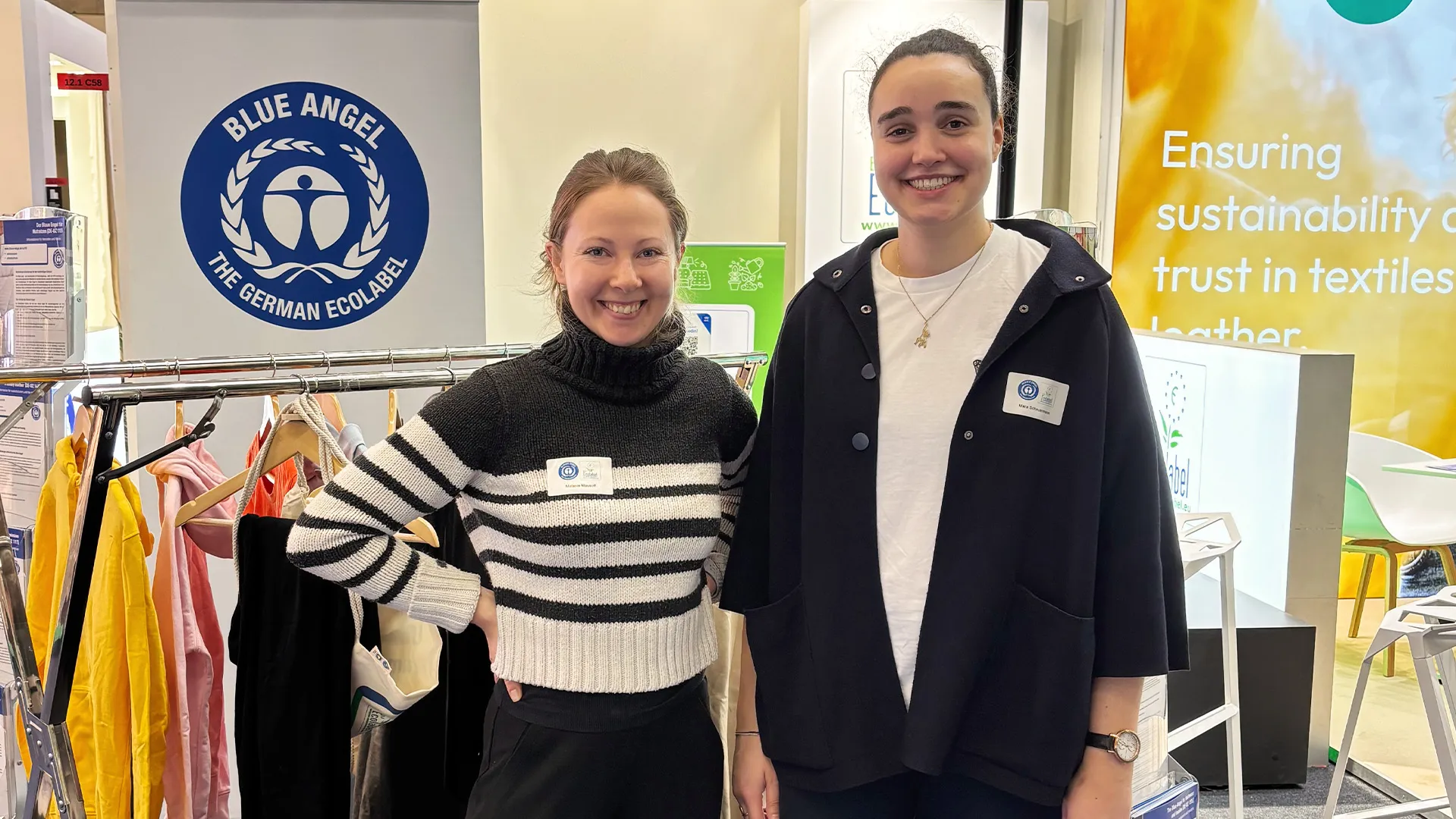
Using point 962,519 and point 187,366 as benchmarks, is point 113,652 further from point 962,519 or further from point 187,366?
point 962,519

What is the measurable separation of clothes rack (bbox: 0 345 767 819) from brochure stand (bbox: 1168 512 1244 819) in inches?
70.2

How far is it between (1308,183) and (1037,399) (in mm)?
4275

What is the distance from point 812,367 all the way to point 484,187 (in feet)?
13.3

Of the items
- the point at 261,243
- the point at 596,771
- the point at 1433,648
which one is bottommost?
the point at 1433,648

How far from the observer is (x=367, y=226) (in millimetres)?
2957

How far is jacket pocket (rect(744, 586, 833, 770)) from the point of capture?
135cm

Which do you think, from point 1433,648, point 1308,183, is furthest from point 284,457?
point 1308,183

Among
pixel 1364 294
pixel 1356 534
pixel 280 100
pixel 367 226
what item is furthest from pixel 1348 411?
pixel 280 100

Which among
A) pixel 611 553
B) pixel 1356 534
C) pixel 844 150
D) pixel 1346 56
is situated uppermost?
pixel 1346 56

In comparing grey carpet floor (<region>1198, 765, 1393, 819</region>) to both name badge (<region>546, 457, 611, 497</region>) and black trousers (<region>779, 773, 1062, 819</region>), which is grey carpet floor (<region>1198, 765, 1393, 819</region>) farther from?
name badge (<region>546, 457, 611, 497</region>)

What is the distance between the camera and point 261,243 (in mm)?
2896

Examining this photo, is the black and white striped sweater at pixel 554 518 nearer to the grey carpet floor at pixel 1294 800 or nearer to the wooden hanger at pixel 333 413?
the wooden hanger at pixel 333 413

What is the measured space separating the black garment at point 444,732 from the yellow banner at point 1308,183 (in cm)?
414

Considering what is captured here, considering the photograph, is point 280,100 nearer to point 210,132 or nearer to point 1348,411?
point 210,132
